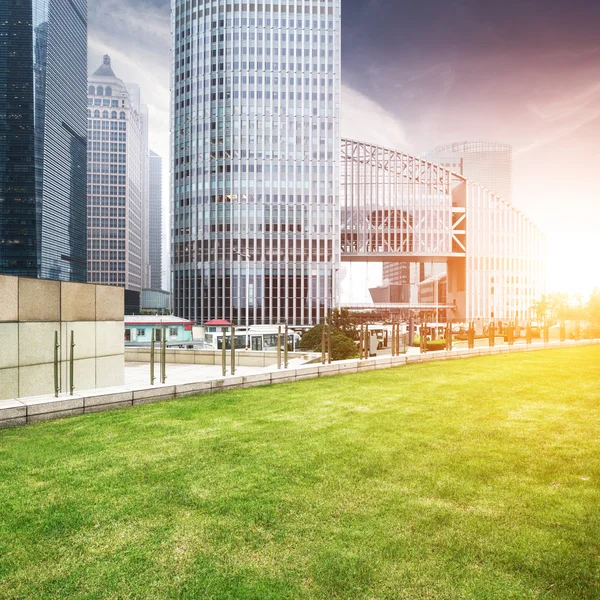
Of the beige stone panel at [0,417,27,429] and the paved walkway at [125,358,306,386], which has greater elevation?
the beige stone panel at [0,417,27,429]

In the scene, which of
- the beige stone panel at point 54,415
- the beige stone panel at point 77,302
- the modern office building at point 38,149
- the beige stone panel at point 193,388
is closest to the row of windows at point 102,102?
the modern office building at point 38,149

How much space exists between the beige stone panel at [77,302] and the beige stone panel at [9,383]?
2.02 m

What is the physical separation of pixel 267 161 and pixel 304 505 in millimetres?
76067

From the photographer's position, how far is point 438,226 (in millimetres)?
86312

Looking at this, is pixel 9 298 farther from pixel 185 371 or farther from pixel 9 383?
pixel 185 371

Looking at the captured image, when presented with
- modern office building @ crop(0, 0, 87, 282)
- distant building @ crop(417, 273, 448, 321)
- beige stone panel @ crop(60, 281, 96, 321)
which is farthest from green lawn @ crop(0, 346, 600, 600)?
modern office building @ crop(0, 0, 87, 282)

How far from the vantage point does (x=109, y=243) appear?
153 metres

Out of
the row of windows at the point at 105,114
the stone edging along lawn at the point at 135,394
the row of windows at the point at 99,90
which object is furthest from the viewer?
the row of windows at the point at 99,90

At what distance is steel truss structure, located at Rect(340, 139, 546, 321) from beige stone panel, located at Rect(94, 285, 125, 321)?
7209 centimetres

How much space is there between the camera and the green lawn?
389 cm

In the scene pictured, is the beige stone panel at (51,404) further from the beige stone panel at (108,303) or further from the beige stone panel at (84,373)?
the beige stone panel at (108,303)

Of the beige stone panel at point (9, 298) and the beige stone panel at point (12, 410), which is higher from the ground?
the beige stone panel at point (9, 298)

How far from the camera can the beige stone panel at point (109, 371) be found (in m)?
13.5

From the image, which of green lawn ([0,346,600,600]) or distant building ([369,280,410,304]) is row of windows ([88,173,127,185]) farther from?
green lawn ([0,346,600,600])
